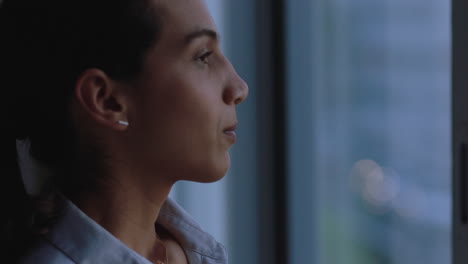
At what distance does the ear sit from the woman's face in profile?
0.06 ft

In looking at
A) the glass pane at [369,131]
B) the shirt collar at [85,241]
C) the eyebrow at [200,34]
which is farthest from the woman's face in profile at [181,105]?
the glass pane at [369,131]

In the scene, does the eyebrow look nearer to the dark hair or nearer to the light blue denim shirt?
the dark hair

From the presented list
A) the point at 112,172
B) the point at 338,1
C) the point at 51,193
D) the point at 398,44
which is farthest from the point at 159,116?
the point at 338,1

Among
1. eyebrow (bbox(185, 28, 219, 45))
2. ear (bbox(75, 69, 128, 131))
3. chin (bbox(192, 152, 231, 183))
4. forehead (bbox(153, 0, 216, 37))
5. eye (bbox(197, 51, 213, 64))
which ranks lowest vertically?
chin (bbox(192, 152, 231, 183))

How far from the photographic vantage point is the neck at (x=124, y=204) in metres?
0.84

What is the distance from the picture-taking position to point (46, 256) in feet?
2.55

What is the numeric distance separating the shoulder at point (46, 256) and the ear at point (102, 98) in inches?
7.7

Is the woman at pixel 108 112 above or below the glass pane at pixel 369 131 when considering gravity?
above

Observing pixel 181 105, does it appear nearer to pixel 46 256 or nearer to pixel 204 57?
pixel 204 57

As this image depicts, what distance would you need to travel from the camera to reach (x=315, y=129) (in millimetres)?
1890

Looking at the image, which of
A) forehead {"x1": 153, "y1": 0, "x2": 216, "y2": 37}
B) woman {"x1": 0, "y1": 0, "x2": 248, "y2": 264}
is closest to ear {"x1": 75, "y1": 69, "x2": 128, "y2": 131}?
woman {"x1": 0, "y1": 0, "x2": 248, "y2": 264}

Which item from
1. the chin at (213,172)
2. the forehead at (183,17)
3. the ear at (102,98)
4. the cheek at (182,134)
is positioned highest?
the forehead at (183,17)

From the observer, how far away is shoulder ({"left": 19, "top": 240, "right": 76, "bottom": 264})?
769 mm

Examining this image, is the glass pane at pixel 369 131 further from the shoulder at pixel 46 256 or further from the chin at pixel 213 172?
the shoulder at pixel 46 256
